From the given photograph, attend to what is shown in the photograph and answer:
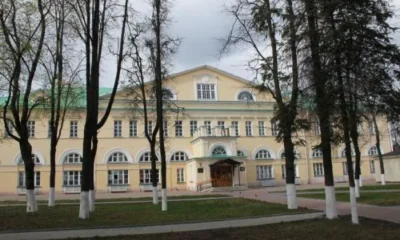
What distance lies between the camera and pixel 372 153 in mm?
52719

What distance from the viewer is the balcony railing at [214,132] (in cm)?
4616

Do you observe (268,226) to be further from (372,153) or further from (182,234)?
(372,153)

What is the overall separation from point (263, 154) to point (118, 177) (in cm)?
1672

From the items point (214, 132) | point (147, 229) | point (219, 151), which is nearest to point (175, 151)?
point (214, 132)

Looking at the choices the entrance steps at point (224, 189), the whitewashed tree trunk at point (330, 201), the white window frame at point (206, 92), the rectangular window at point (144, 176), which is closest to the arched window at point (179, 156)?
the rectangular window at point (144, 176)

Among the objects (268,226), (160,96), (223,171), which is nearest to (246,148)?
(223,171)

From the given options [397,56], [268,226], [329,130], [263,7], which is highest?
[263,7]

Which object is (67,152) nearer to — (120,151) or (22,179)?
(22,179)

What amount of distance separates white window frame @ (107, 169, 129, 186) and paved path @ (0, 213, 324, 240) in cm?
3307

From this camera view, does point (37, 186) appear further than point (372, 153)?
No

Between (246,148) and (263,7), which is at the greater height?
(263,7)

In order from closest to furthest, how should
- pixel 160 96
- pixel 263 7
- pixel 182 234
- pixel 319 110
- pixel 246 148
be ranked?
1. pixel 182 234
2. pixel 319 110
3. pixel 263 7
4. pixel 160 96
5. pixel 246 148

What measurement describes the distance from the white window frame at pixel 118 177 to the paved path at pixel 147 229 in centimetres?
3307

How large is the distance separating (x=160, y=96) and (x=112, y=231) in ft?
28.5
